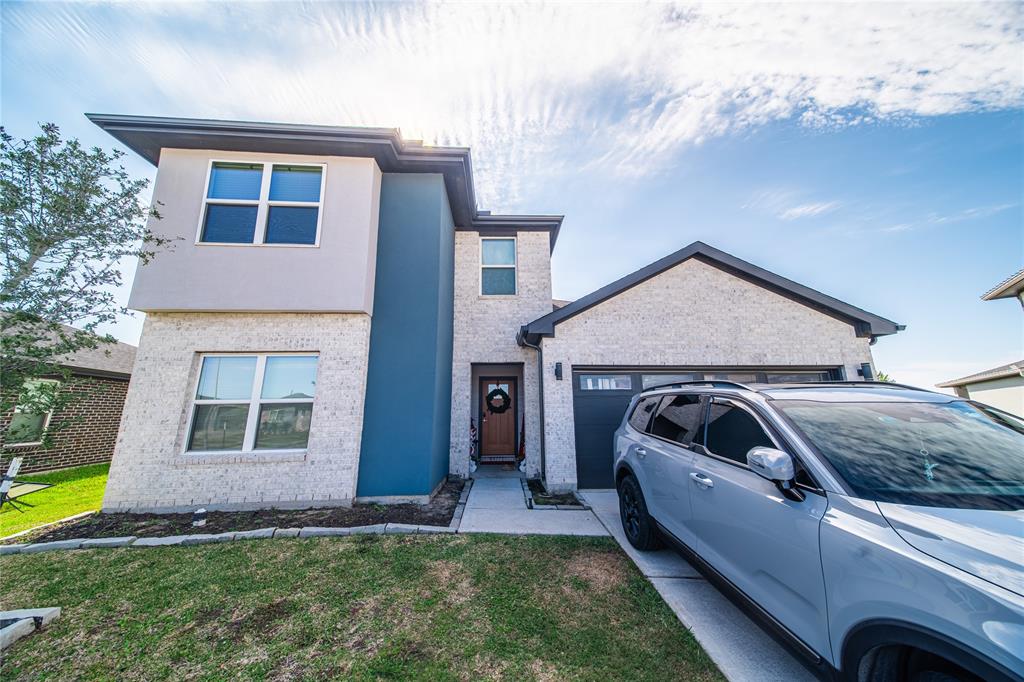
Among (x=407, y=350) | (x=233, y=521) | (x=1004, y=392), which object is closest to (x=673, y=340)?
(x=407, y=350)

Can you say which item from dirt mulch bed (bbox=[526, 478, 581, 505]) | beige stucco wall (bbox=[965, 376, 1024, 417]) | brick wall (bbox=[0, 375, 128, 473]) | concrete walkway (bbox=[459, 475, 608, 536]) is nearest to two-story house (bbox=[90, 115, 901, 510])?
dirt mulch bed (bbox=[526, 478, 581, 505])

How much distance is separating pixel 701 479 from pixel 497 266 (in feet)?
24.5

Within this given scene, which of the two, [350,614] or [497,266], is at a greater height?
[497,266]

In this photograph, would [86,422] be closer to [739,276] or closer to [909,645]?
[909,645]

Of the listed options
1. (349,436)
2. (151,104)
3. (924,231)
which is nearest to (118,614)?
(349,436)

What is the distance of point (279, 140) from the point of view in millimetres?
6129

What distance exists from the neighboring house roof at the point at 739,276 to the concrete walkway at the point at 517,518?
330cm

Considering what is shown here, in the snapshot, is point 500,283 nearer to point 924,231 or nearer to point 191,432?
point 191,432

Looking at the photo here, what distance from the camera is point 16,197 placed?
3.60 metres

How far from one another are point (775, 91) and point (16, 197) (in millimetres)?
10590

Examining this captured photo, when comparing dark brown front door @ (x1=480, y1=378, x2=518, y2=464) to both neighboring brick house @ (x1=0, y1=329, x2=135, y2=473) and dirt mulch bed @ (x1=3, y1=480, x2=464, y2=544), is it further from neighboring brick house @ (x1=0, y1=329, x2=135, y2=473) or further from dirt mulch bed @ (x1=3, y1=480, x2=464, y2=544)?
neighboring brick house @ (x1=0, y1=329, x2=135, y2=473)

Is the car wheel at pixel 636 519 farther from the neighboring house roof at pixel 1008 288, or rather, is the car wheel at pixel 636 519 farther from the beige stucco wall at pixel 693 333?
the neighboring house roof at pixel 1008 288

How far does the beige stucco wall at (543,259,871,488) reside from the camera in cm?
727

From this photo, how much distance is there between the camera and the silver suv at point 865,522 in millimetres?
1344
